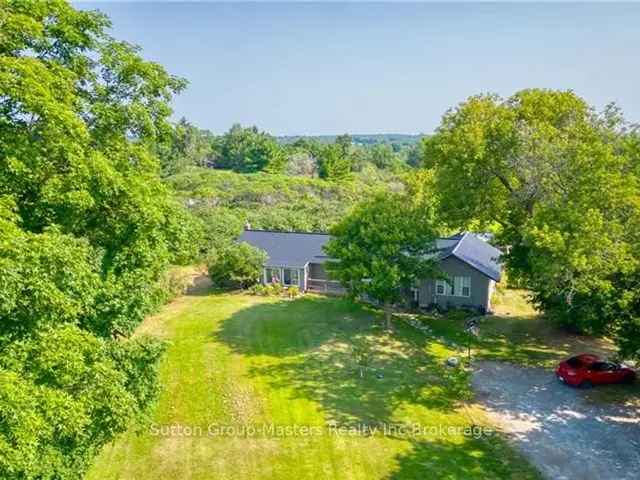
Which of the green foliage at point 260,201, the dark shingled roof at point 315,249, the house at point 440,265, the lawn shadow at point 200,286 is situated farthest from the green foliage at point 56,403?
the green foliage at point 260,201

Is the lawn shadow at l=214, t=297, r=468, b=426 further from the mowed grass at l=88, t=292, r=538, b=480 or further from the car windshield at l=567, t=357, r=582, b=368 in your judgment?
the car windshield at l=567, t=357, r=582, b=368

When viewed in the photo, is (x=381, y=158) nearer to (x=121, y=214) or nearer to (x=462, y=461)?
(x=462, y=461)

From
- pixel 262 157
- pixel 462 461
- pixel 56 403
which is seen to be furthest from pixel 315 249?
pixel 262 157

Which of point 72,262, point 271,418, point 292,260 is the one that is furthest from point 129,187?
point 292,260

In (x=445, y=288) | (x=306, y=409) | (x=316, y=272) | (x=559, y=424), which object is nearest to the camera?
(x=559, y=424)

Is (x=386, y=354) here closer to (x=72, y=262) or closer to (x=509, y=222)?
→ (x=509, y=222)

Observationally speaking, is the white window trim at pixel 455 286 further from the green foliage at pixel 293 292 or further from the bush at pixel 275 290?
the bush at pixel 275 290

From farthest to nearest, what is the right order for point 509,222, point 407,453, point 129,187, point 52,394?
1. point 509,222
2. point 407,453
3. point 129,187
4. point 52,394
